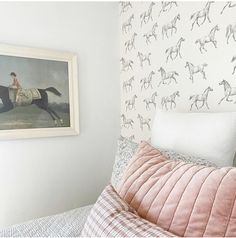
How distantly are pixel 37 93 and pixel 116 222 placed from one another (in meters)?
1.09

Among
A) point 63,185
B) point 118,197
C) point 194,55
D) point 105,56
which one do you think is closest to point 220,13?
point 194,55

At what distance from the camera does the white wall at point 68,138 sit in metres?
1.58

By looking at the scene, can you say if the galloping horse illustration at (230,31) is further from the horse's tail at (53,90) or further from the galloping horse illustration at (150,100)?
the horse's tail at (53,90)

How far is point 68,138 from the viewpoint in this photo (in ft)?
5.86

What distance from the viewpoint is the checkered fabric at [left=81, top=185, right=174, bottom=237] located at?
0.70 metres

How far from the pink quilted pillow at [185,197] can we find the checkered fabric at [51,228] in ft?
1.00

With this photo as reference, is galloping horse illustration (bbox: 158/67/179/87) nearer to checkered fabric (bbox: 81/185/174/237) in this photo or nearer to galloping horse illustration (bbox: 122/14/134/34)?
galloping horse illustration (bbox: 122/14/134/34)

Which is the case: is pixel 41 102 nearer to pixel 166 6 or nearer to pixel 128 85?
pixel 128 85

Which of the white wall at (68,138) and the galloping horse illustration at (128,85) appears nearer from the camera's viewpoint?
→ the white wall at (68,138)

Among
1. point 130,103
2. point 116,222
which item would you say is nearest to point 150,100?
point 130,103

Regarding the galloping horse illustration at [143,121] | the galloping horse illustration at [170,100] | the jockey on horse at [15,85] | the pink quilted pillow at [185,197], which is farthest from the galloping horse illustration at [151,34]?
the pink quilted pillow at [185,197]

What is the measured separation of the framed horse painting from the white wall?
0.07 m

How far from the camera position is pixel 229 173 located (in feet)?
2.45

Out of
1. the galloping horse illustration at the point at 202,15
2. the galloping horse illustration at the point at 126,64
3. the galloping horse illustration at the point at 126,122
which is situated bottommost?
the galloping horse illustration at the point at 126,122
